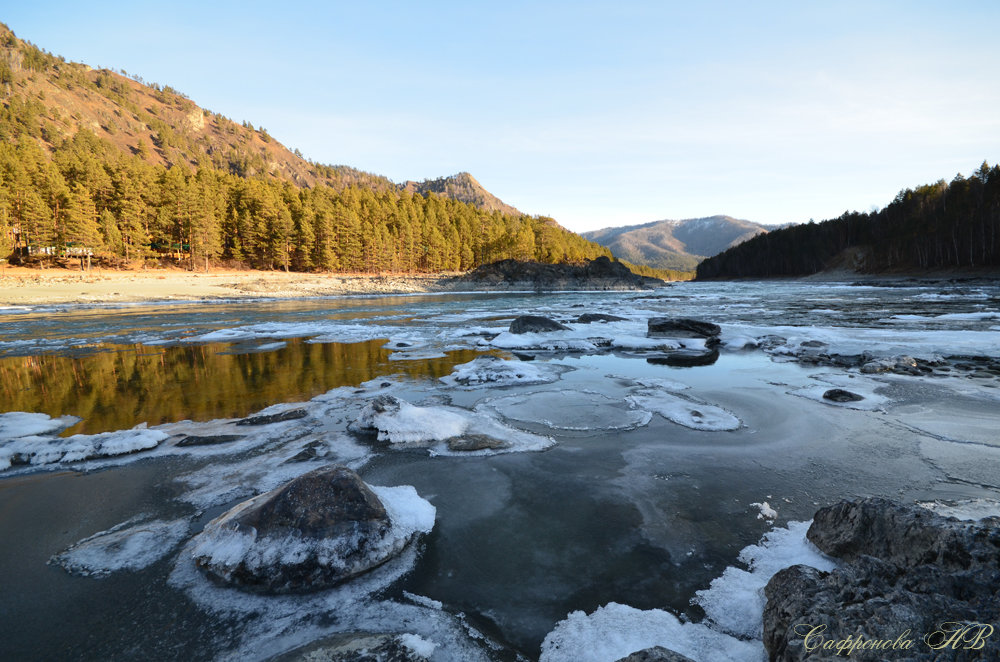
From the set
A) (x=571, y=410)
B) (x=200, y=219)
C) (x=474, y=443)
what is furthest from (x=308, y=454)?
(x=200, y=219)

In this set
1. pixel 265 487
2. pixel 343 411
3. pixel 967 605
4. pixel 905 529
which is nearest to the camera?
pixel 967 605

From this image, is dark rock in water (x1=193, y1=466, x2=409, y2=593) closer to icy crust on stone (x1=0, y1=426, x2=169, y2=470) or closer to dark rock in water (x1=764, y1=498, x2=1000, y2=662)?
dark rock in water (x1=764, y1=498, x2=1000, y2=662)

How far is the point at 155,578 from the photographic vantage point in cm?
279

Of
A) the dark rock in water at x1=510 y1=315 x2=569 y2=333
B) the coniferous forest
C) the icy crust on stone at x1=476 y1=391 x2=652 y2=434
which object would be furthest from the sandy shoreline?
the icy crust on stone at x1=476 y1=391 x2=652 y2=434

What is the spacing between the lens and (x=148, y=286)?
1415 inches

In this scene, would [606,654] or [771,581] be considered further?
[771,581]

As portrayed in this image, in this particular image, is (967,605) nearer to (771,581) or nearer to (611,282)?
(771,581)

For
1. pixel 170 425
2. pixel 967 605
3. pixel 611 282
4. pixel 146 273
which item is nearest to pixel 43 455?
pixel 170 425

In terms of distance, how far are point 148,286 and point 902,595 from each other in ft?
154

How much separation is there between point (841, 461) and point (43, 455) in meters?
8.73

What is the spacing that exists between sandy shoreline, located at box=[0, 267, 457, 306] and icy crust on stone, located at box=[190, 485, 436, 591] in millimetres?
39147

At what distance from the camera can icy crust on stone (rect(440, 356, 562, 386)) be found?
324 inches

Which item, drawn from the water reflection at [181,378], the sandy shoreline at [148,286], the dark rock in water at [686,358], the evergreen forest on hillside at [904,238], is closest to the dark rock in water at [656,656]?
the water reflection at [181,378]

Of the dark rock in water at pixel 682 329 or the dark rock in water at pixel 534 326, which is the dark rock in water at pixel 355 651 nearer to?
the dark rock in water at pixel 534 326
